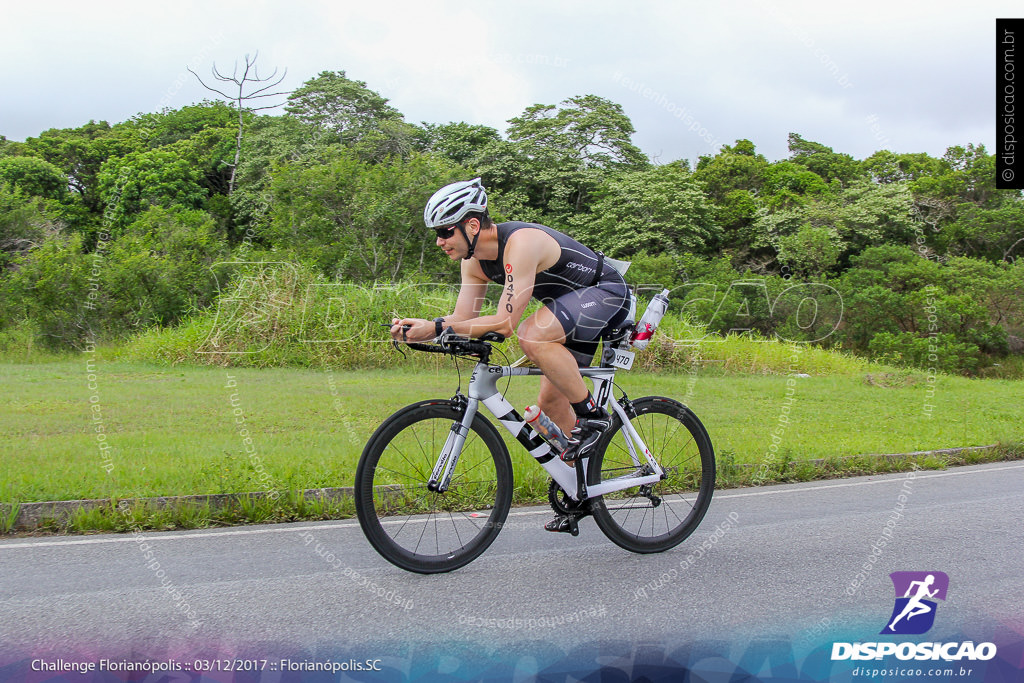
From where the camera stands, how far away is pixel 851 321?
922 inches

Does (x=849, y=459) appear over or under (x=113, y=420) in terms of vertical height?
over

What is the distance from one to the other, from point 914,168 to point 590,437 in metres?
35.3

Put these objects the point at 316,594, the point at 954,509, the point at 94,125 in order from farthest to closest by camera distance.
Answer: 1. the point at 94,125
2. the point at 954,509
3. the point at 316,594

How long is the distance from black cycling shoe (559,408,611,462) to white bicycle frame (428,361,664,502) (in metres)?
0.07

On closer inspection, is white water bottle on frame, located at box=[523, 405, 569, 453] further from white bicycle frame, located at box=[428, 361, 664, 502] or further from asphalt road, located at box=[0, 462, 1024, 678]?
asphalt road, located at box=[0, 462, 1024, 678]

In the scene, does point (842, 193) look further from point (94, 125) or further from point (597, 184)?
point (94, 125)

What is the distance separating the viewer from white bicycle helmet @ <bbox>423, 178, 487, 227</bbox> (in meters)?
4.03

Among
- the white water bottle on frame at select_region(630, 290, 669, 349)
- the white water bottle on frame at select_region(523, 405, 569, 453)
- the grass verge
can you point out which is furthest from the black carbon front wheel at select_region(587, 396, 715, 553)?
the grass verge

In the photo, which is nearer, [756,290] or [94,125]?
[756,290]

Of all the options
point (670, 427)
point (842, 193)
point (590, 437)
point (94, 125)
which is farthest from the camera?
point (94, 125)

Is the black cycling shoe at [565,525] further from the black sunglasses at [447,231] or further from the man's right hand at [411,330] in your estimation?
the black sunglasses at [447,231]

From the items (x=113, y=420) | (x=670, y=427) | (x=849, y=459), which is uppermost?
(x=670, y=427)

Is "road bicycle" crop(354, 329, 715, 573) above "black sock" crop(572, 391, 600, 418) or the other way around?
the other way around

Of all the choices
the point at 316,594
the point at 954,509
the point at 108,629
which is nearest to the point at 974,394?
the point at 954,509
